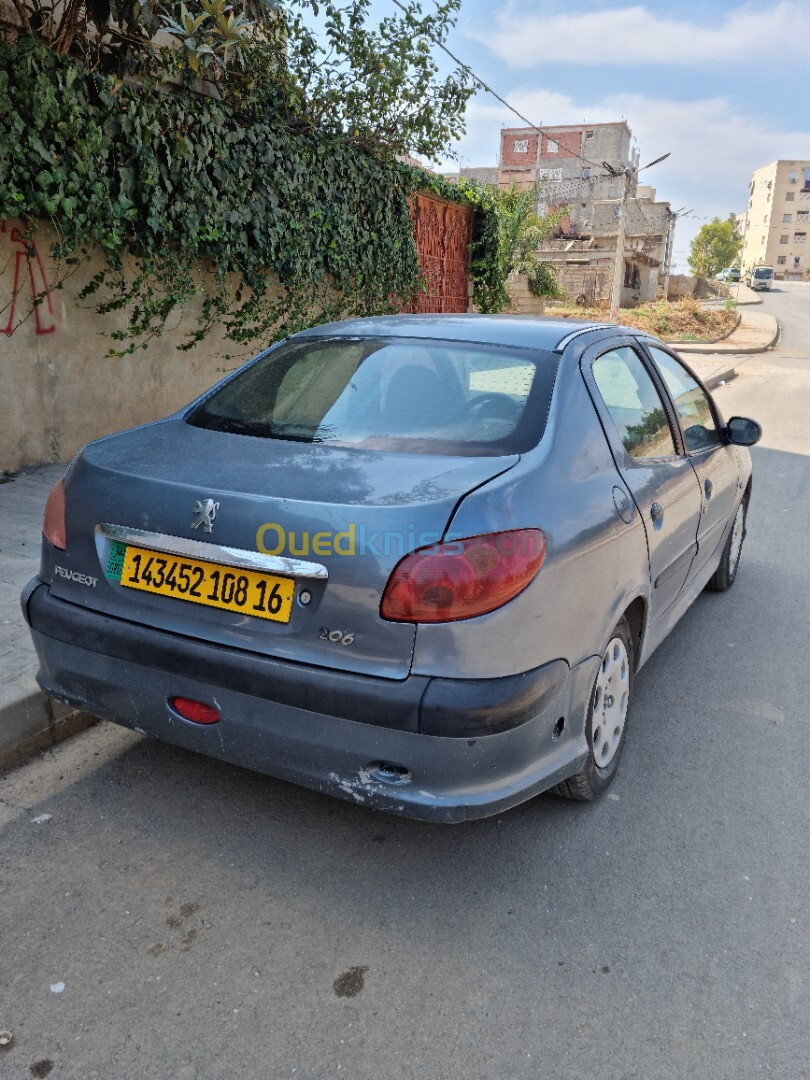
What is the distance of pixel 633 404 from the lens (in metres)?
3.26

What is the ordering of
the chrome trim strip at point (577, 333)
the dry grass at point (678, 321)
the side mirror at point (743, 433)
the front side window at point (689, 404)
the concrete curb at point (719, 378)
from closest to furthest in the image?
the chrome trim strip at point (577, 333) < the front side window at point (689, 404) < the side mirror at point (743, 433) < the concrete curb at point (719, 378) < the dry grass at point (678, 321)

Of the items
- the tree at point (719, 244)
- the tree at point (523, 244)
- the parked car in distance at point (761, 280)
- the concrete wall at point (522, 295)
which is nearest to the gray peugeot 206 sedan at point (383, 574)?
the tree at point (523, 244)

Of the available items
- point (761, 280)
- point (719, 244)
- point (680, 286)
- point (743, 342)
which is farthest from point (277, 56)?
point (719, 244)

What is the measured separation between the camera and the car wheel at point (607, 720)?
2736mm

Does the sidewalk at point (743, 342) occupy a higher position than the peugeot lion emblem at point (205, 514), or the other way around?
the peugeot lion emblem at point (205, 514)

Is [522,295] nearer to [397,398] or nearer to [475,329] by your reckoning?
[475,329]

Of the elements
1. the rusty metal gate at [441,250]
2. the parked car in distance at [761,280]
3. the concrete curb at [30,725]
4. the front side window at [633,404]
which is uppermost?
the parked car in distance at [761,280]

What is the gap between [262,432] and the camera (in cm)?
279

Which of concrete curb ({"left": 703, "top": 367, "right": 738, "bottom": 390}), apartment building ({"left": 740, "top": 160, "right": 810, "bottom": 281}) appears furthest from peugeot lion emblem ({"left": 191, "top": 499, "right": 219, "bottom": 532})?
apartment building ({"left": 740, "top": 160, "right": 810, "bottom": 281})

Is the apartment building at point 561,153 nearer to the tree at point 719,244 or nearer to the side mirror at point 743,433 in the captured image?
the tree at point 719,244

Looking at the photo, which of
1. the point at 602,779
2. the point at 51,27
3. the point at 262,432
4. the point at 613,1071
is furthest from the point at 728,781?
the point at 51,27

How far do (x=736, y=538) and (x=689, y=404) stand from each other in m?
1.35

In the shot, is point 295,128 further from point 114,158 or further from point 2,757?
point 2,757

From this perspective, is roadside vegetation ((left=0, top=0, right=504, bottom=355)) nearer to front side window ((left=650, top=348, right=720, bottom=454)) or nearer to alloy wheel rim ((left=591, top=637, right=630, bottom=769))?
front side window ((left=650, top=348, right=720, bottom=454))
